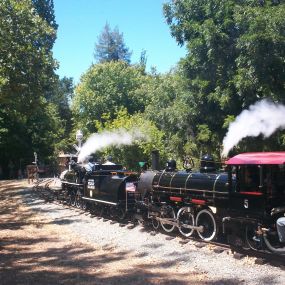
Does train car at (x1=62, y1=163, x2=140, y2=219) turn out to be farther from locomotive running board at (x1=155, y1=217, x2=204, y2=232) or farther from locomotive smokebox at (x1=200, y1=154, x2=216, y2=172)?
locomotive smokebox at (x1=200, y1=154, x2=216, y2=172)

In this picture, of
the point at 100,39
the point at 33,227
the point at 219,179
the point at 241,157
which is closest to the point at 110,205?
the point at 33,227

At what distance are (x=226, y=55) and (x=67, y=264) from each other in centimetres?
1215

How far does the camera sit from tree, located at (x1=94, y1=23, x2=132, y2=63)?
71562mm

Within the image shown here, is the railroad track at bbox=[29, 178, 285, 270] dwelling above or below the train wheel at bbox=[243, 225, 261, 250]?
below

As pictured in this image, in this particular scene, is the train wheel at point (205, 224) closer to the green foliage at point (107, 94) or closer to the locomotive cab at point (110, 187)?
the locomotive cab at point (110, 187)

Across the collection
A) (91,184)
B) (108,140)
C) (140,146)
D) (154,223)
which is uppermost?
(108,140)

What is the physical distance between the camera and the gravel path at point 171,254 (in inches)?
347

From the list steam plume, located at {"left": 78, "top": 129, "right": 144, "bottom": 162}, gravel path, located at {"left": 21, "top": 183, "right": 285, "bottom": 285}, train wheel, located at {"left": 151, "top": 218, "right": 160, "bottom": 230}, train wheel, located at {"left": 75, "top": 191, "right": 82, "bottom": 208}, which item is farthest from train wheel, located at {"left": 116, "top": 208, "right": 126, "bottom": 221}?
steam plume, located at {"left": 78, "top": 129, "right": 144, "bottom": 162}

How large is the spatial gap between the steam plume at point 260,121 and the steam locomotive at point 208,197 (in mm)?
2447

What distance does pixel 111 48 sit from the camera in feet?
234

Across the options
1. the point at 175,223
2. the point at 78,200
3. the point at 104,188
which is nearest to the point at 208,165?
the point at 175,223

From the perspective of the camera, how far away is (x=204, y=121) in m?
21.3

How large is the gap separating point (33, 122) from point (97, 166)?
1289 inches

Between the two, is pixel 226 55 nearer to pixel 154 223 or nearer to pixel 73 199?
pixel 154 223
